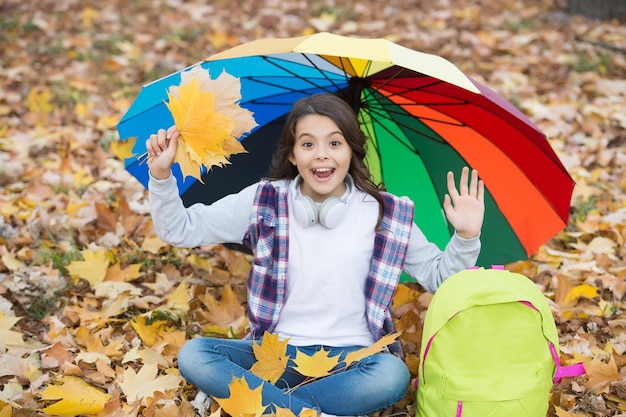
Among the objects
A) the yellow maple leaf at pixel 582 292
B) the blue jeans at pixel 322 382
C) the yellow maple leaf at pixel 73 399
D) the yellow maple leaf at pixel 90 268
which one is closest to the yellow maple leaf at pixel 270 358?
the blue jeans at pixel 322 382

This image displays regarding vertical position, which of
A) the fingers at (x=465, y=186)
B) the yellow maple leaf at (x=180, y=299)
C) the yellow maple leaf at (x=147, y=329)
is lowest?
the yellow maple leaf at (x=147, y=329)

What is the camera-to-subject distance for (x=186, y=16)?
6.87 m

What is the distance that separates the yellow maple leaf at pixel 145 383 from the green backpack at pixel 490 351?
0.94 metres

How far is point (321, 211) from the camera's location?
7.59ft

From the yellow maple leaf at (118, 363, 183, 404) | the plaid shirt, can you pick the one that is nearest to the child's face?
the plaid shirt

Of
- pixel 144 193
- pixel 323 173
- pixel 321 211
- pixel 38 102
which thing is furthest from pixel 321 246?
pixel 38 102

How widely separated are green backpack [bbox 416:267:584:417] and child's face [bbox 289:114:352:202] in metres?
0.59

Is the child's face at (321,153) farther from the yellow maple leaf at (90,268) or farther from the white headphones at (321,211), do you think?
the yellow maple leaf at (90,268)

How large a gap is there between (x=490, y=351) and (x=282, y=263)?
78 cm

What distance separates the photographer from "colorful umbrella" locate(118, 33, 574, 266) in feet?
8.00

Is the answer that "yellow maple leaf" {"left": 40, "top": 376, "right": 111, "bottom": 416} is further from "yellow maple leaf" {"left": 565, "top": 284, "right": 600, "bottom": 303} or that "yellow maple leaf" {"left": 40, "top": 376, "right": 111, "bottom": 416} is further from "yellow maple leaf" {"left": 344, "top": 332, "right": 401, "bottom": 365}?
"yellow maple leaf" {"left": 565, "top": 284, "right": 600, "bottom": 303}

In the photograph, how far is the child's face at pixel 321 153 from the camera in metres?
2.31

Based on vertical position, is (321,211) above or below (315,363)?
above

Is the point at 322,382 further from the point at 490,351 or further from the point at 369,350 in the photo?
the point at 490,351
